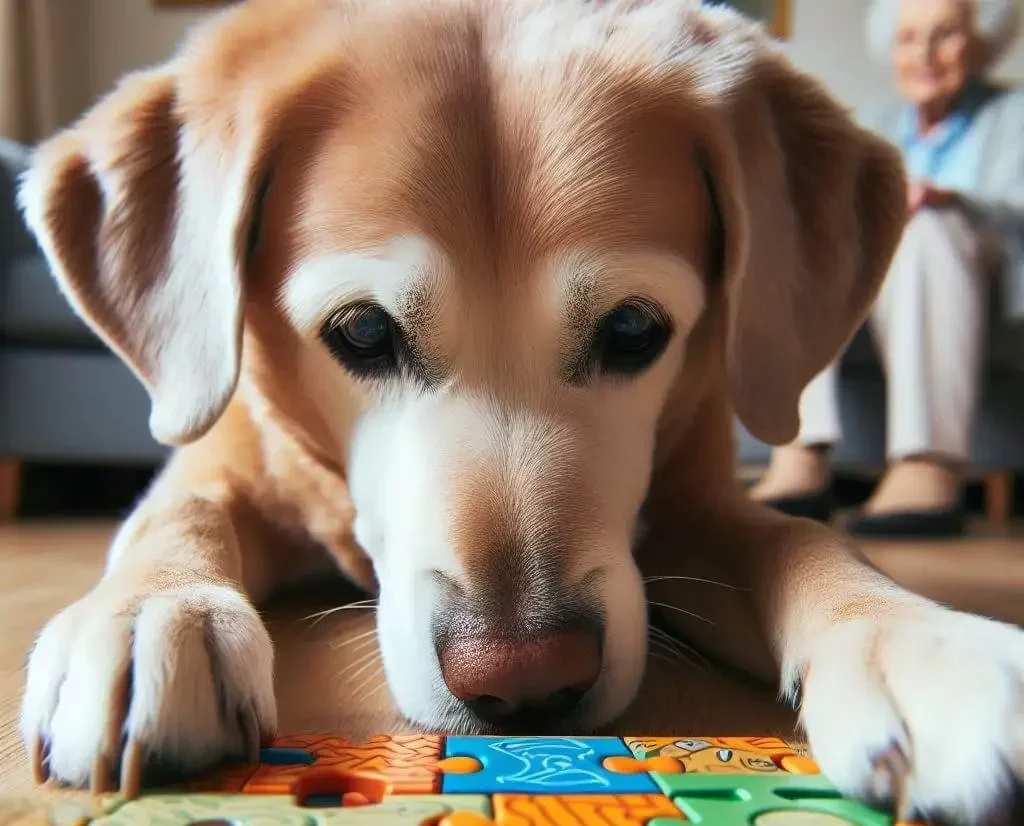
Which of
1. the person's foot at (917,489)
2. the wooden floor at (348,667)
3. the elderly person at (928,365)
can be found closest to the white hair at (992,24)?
the elderly person at (928,365)

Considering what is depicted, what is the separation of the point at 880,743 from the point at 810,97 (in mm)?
1027

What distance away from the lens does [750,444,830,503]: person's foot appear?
3260 mm

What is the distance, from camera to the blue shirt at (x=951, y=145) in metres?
3.82

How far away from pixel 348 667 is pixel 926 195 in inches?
110

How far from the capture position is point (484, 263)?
1.14m

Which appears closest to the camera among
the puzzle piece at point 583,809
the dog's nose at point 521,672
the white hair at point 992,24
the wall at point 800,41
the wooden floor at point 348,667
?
the puzzle piece at point 583,809

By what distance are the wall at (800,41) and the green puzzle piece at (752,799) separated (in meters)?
5.82

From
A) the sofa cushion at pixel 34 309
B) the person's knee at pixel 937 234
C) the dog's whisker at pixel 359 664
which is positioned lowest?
the dog's whisker at pixel 359 664

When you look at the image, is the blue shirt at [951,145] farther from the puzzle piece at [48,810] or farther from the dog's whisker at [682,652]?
the puzzle piece at [48,810]

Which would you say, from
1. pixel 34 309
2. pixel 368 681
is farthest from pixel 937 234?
pixel 34 309

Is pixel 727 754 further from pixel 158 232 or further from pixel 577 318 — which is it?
pixel 158 232

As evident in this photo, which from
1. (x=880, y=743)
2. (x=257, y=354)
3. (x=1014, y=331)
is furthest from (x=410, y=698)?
(x=1014, y=331)

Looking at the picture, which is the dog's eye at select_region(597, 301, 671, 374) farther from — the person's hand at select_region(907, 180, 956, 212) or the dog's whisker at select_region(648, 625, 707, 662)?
the person's hand at select_region(907, 180, 956, 212)

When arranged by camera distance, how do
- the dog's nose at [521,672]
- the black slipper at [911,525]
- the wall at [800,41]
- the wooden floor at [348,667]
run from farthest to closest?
the wall at [800,41], the black slipper at [911,525], the wooden floor at [348,667], the dog's nose at [521,672]
